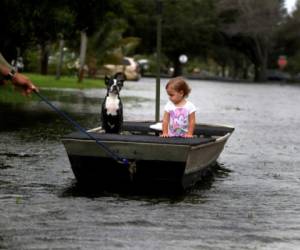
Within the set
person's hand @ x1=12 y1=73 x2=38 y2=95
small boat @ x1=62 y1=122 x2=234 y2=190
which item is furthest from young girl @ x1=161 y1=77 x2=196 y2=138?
person's hand @ x1=12 y1=73 x2=38 y2=95

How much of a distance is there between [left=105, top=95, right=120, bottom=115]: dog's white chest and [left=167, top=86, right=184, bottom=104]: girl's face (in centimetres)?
116

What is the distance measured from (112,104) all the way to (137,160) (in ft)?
6.73

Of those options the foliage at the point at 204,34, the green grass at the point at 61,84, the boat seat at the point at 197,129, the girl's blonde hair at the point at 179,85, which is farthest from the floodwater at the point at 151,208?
the foliage at the point at 204,34

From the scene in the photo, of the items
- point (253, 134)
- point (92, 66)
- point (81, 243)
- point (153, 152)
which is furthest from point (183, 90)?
point (92, 66)

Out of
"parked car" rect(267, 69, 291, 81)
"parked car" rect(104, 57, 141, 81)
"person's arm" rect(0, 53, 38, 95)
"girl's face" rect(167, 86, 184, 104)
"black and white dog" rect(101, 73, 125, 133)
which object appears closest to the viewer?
"person's arm" rect(0, 53, 38, 95)

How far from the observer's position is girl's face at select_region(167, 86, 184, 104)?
34.8 feet

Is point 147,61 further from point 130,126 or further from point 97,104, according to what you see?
point 130,126

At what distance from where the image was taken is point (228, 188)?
10.8 meters

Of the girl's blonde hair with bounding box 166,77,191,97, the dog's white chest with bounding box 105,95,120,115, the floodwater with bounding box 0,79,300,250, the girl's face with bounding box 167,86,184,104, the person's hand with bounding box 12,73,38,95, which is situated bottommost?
the floodwater with bounding box 0,79,300,250

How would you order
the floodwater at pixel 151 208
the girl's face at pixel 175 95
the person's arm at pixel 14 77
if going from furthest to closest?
the girl's face at pixel 175 95
the floodwater at pixel 151 208
the person's arm at pixel 14 77

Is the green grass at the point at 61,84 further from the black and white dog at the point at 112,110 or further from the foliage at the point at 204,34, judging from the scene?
the black and white dog at the point at 112,110

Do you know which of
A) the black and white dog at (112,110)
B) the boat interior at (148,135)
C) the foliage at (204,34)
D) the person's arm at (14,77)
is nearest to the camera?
the person's arm at (14,77)

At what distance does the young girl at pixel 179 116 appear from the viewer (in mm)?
10683

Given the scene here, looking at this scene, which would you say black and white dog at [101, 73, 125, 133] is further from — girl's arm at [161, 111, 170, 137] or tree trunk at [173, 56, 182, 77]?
tree trunk at [173, 56, 182, 77]
